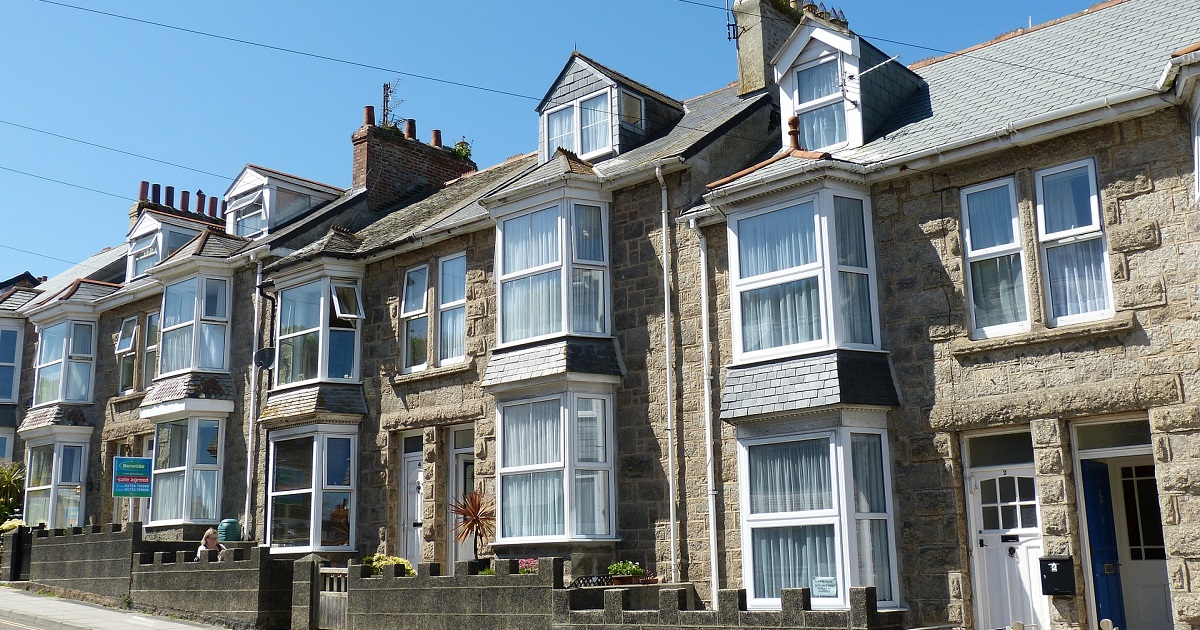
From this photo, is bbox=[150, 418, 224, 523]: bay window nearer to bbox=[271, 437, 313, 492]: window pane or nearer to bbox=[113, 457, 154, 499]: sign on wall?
bbox=[113, 457, 154, 499]: sign on wall

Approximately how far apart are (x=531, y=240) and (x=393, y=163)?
934 centimetres

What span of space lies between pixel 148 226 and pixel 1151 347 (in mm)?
23381

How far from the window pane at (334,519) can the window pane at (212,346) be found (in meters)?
5.09

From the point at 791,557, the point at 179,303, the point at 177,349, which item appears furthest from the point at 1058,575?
the point at 179,303

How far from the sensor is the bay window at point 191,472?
77.4 ft

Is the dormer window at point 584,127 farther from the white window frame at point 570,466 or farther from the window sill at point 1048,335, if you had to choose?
the window sill at point 1048,335

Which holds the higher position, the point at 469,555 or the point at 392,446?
the point at 392,446

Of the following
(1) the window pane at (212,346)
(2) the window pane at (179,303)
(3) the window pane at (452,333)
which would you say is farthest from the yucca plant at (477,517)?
(2) the window pane at (179,303)

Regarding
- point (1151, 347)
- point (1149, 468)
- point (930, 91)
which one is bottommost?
point (1149, 468)

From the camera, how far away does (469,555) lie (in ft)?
64.1

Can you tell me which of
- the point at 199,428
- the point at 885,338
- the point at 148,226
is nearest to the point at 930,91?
the point at 885,338

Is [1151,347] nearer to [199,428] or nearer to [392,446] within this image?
[392,446]

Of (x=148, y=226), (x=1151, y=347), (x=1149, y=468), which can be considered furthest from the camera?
(x=148, y=226)

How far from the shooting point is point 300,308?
2212 cm
